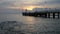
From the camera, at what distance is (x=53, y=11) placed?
72562 millimetres

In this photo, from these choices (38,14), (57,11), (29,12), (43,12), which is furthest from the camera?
(29,12)

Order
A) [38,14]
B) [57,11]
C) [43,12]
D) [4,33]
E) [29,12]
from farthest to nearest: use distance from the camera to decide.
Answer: [29,12] → [38,14] → [43,12] → [57,11] → [4,33]

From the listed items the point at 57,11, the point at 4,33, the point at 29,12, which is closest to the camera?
the point at 4,33

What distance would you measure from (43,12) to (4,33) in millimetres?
58611

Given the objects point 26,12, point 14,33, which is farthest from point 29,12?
point 14,33

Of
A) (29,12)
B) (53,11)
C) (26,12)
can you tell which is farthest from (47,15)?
(26,12)

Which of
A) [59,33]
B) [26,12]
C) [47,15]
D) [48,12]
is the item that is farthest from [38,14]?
[59,33]

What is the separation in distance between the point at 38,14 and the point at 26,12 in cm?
2353

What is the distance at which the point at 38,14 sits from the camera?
8606 centimetres

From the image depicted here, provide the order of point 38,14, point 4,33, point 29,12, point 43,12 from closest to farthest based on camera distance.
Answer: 1. point 4,33
2. point 43,12
3. point 38,14
4. point 29,12

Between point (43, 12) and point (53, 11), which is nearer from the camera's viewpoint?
point (53, 11)

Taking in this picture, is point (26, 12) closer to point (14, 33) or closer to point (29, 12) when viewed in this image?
point (29, 12)

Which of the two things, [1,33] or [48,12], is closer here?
[1,33]

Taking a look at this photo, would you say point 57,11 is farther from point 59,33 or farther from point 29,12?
point 59,33
